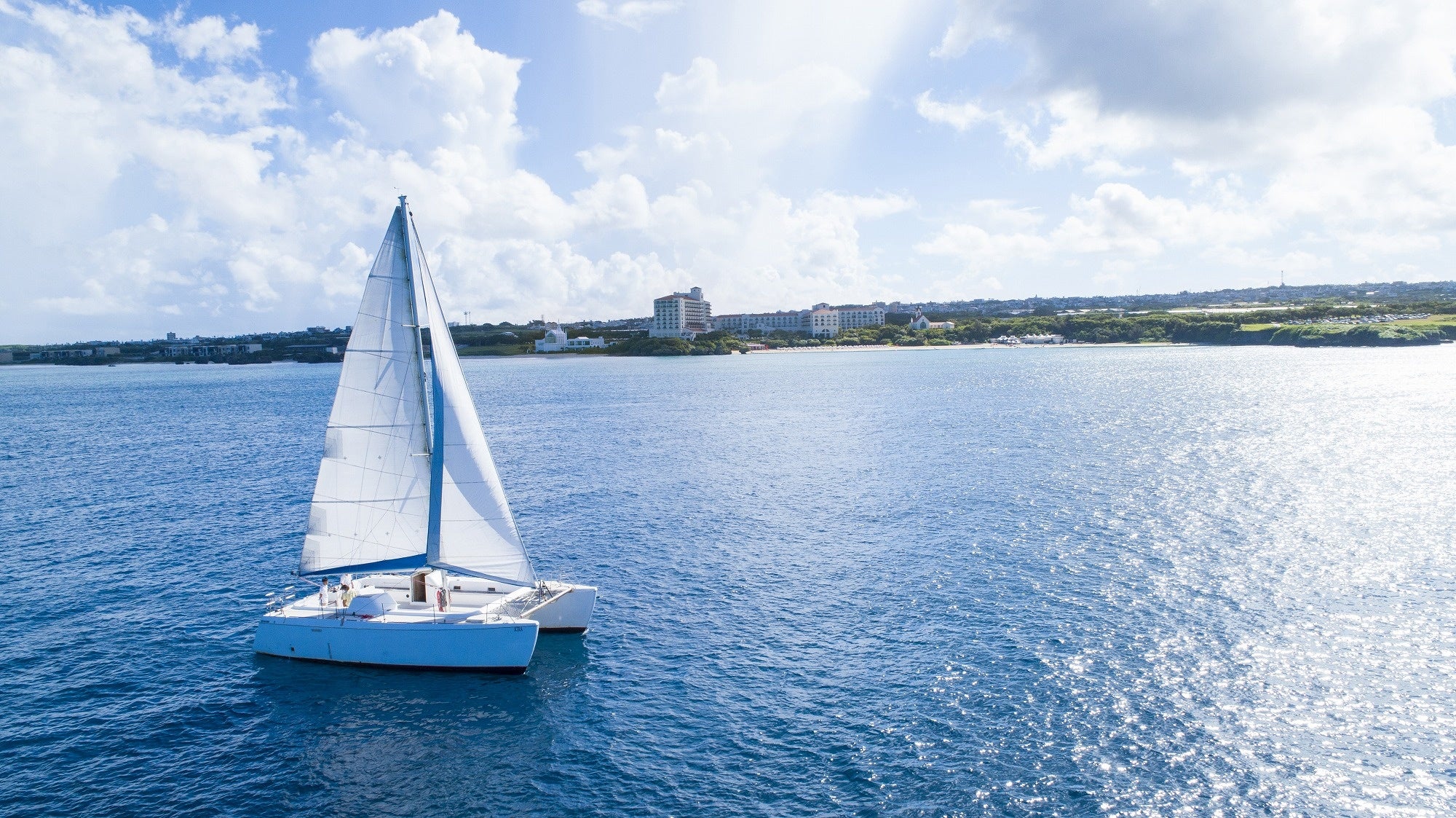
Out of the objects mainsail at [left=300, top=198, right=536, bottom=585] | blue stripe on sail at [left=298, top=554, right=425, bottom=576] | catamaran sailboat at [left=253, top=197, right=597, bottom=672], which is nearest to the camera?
catamaran sailboat at [left=253, top=197, right=597, bottom=672]

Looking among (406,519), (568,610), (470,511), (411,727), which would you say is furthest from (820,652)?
(406,519)

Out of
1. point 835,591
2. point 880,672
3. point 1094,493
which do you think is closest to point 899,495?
point 1094,493

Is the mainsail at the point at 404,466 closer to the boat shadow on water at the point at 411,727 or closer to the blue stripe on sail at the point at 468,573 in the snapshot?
the blue stripe on sail at the point at 468,573

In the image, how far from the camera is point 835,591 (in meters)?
41.7

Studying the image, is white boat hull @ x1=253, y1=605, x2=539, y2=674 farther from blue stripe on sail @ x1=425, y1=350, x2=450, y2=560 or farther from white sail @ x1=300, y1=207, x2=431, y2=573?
blue stripe on sail @ x1=425, y1=350, x2=450, y2=560

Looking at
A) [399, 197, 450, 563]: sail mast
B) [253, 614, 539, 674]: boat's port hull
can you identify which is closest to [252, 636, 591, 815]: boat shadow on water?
[253, 614, 539, 674]: boat's port hull

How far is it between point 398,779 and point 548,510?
111 feet

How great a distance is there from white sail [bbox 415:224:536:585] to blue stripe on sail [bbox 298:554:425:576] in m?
0.74

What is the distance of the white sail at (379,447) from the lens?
33125 mm

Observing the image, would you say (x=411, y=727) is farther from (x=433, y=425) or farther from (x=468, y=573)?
(x=433, y=425)

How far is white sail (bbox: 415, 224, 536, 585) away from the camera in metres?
34.5

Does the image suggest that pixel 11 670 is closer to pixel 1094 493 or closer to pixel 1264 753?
pixel 1264 753

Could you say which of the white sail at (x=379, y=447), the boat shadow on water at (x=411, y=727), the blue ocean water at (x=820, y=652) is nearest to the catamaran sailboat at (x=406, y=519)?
the white sail at (x=379, y=447)

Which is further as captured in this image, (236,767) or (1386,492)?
(1386,492)
